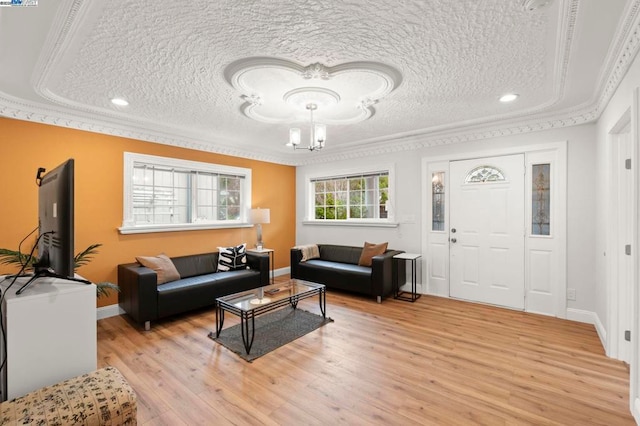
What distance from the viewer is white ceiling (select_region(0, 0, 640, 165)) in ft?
5.69

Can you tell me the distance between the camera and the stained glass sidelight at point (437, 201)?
445 centimetres

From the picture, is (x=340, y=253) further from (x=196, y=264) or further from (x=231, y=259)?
(x=196, y=264)

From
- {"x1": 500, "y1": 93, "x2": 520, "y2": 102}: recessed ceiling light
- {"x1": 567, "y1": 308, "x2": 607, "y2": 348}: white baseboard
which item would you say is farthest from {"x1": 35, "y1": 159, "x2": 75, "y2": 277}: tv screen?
{"x1": 567, "y1": 308, "x2": 607, "y2": 348}: white baseboard

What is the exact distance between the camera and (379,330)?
323cm

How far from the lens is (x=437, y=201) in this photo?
4496 millimetres

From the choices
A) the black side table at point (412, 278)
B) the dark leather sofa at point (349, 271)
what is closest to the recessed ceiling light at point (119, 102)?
the dark leather sofa at point (349, 271)

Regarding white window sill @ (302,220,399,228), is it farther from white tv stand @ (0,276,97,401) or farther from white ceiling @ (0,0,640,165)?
white tv stand @ (0,276,97,401)

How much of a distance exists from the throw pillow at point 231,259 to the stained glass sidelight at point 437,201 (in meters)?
3.03

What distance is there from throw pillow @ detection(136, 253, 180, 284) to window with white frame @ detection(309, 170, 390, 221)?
119 inches

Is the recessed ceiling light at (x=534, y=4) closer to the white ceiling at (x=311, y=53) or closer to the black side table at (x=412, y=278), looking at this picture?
the white ceiling at (x=311, y=53)

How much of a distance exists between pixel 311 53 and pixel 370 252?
321 cm

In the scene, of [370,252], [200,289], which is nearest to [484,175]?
[370,252]

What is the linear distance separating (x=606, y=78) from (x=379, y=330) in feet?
10.4

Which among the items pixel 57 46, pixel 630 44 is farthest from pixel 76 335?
pixel 630 44
